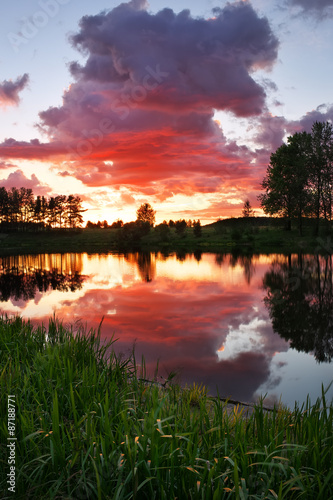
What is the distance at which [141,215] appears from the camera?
463ft

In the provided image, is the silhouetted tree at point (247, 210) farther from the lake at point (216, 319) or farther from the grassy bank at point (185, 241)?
the lake at point (216, 319)

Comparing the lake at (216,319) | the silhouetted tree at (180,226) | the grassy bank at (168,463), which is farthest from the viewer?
the silhouetted tree at (180,226)

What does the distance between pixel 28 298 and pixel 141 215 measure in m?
119

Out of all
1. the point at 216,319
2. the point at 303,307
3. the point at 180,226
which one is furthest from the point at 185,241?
the point at 216,319

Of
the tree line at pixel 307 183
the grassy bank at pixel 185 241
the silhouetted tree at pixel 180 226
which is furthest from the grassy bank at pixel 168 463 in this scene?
the silhouetted tree at pixel 180 226

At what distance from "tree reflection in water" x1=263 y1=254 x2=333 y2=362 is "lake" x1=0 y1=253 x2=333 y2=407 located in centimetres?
4

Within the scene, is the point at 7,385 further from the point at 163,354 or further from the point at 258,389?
the point at 163,354

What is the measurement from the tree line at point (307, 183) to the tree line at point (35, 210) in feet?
308

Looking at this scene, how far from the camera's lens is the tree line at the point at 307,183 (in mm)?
64250

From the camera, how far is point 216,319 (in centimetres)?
1717

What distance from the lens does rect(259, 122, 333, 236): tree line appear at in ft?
211

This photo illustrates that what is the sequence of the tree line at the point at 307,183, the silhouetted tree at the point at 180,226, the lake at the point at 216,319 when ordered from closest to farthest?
the lake at the point at 216,319
the tree line at the point at 307,183
the silhouetted tree at the point at 180,226

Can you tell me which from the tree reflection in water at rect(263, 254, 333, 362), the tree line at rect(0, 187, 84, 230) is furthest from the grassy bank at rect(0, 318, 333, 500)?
the tree line at rect(0, 187, 84, 230)

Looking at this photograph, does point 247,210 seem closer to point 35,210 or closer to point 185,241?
point 185,241
